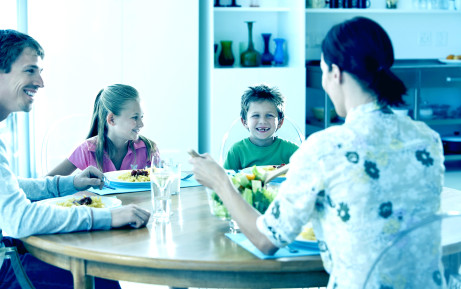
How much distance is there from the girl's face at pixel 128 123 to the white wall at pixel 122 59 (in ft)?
6.26

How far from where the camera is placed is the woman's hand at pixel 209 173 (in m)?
1.53

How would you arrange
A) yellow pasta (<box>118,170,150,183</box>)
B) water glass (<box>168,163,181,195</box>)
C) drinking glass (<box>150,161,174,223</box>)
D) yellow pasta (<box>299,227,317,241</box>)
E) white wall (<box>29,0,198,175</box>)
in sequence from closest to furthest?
yellow pasta (<box>299,227,317,241</box>), drinking glass (<box>150,161,174,223</box>), water glass (<box>168,163,181,195</box>), yellow pasta (<box>118,170,150,183</box>), white wall (<box>29,0,198,175</box>)

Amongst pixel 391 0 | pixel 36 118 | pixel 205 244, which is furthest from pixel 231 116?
pixel 205 244

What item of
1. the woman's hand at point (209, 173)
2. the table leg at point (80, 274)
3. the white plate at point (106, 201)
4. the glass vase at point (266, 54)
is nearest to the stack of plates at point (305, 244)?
the woman's hand at point (209, 173)

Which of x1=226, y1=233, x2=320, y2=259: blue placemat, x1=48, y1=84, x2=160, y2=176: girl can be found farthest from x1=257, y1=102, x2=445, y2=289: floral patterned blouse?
x1=48, y1=84, x2=160, y2=176: girl

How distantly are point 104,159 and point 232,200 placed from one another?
1330mm

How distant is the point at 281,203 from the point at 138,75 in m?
3.50

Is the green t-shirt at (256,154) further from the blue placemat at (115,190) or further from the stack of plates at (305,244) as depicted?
the stack of plates at (305,244)

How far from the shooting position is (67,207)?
171 centimetres

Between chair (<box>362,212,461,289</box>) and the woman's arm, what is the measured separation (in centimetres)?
26

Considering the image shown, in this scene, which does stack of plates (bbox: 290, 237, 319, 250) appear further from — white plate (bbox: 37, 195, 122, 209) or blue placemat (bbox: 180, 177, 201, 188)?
blue placemat (bbox: 180, 177, 201, 188)

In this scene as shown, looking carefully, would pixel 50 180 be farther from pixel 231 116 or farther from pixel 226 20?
pixel 226 20

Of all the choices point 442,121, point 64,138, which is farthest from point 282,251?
point 442,121

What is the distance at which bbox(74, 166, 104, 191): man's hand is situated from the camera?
2.10m
